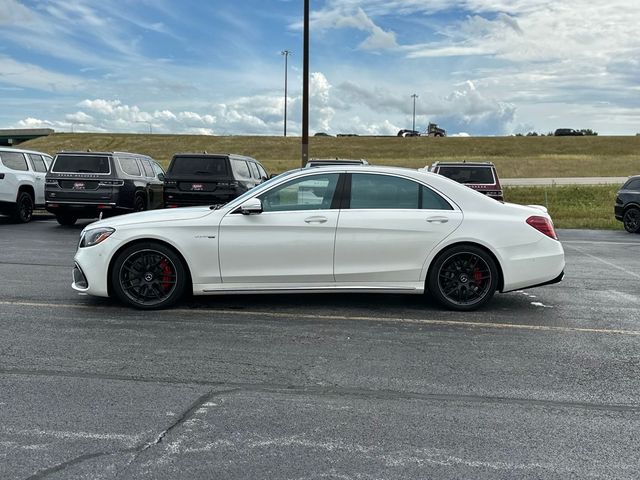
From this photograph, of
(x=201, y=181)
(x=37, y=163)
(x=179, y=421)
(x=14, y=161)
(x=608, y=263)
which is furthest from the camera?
(x=37, y=163)

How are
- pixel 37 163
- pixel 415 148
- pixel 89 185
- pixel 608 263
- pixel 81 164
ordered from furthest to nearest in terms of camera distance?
pixel 415 148 → pixel 37 163 → pixel 81 164 → pixel 89 185 → pixel 608 263

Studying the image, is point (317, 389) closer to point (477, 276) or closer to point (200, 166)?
point (477, 276)

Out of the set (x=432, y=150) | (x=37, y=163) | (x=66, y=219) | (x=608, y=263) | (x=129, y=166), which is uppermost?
(x=432, y=150)

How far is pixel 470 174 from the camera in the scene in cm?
1720

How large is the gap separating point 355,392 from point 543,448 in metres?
1.31

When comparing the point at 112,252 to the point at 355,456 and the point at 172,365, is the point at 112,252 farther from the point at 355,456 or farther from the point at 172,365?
the point at 355,456

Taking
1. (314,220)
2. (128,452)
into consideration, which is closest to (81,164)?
(314,220)

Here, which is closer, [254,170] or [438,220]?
[438,220]

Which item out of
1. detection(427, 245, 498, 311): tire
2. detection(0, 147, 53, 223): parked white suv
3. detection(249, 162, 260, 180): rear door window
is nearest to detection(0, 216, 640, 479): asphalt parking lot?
detection(427, 245, 498, 311): tire

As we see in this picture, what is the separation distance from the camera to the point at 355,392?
440 centimetres

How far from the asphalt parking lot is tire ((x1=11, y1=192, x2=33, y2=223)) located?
9537 mm

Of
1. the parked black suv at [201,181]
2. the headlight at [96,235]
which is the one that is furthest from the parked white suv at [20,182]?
the headlight at [96,235]

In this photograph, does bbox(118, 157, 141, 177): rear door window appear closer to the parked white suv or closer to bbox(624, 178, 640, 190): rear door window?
the parked white suv

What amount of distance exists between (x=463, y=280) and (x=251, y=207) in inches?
93.5
